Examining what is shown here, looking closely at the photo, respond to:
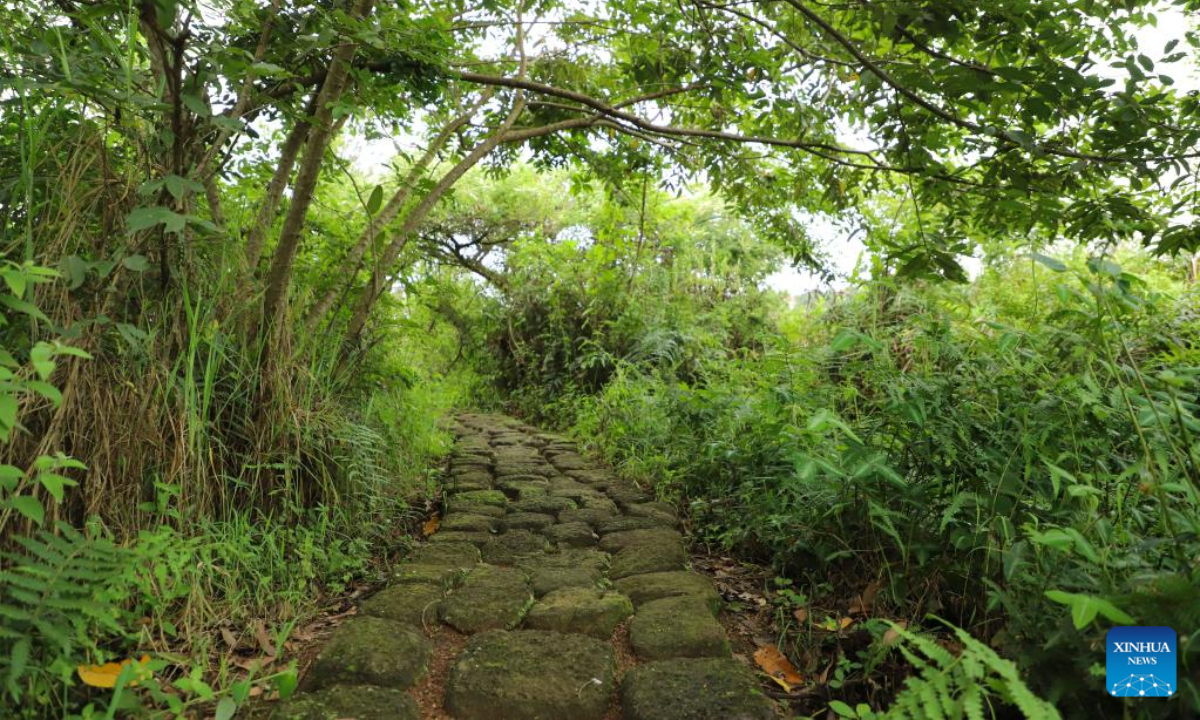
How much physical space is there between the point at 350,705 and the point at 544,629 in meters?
0.72

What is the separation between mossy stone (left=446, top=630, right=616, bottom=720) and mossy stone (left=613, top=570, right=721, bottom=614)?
472mm

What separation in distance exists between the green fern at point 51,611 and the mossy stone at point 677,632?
1.45 m

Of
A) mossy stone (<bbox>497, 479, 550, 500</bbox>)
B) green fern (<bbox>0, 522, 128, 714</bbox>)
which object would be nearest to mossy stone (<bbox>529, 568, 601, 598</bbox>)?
mossy stone (<bbox>497, 479, 550, 500</bbox>)

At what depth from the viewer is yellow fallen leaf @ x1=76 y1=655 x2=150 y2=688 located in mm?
1655

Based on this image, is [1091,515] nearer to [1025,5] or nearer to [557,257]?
[1025,5]

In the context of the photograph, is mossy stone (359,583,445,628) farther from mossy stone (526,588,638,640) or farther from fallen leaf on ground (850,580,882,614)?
fallen leaf on ground (850,580,882,614)

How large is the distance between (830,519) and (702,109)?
3.15 m

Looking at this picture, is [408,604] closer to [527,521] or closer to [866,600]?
[527,521]

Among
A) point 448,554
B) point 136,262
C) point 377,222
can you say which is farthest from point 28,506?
point 377,222

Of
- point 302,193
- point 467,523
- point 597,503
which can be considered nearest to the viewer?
point 302,193

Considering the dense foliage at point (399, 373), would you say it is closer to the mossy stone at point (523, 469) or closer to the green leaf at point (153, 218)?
the green leaf at point (153, 218)

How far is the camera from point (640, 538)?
3.29 m

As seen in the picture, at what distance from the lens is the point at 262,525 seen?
2.60 meters

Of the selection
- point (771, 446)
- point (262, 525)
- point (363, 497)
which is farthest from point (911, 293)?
point (262, 525)
